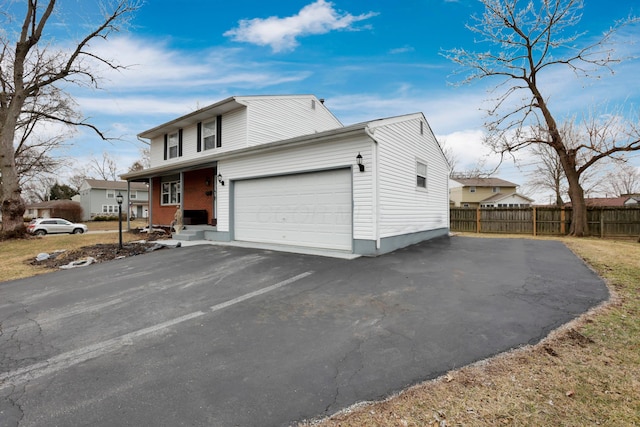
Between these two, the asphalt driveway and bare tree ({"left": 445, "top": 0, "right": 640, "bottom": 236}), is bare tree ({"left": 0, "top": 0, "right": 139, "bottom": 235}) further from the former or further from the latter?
bare tree ({"left": 445, "top": 0, "right": 640, "bottom": 236})

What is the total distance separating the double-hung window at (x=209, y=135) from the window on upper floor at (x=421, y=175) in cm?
913

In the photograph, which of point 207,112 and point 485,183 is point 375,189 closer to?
point 207,112

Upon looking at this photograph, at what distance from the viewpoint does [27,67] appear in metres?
15.5

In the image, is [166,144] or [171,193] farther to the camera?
[166,144]

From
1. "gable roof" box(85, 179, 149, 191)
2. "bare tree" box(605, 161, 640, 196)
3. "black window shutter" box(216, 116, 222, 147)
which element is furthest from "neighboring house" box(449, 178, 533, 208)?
"gable roof" box(85, 179, 149, 191)

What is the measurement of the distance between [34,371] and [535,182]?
42.0 m

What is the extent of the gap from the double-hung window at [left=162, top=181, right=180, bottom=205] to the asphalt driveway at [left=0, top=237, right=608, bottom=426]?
9.28m

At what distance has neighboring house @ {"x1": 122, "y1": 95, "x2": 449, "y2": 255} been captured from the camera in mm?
7773

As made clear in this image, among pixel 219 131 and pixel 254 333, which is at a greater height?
pixel 219 131

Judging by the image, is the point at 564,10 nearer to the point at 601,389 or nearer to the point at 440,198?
the point at 440,198

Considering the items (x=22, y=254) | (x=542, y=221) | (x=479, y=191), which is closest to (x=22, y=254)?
(x=22, y=254)

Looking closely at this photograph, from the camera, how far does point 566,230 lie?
1562 cm

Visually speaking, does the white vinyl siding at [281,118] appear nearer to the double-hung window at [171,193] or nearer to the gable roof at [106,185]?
the double-hung window at [171,193]

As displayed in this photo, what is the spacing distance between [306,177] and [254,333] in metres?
5.98
